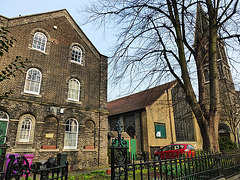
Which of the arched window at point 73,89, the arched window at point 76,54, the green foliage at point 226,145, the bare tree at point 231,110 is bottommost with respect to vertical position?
the green foliage at point 226,145

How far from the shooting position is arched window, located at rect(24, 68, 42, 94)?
38.8ft

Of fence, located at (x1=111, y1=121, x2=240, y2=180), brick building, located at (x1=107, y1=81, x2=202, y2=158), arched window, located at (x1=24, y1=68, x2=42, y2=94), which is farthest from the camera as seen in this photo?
brick building, located at (x1=107, y1=81, x2=202, y2=158)

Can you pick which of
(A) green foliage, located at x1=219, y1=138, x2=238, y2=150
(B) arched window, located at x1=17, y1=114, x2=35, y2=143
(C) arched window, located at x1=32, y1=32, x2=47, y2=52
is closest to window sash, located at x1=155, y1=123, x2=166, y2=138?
(A) green foliage, located at x1=219, y1=138, x2=238, y2=150

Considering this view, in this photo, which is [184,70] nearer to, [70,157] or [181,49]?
[181,49]

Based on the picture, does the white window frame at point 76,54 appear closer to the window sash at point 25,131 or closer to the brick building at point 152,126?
the window sash at point 25,131

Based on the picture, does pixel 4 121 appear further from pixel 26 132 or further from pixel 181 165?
pixel 181 165

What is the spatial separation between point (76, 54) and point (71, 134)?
6901 millimetres

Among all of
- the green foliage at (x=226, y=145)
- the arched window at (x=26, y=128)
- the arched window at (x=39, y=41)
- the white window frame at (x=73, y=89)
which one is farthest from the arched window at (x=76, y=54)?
the green foliage at (x=226, y=145)

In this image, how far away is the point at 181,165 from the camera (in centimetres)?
537

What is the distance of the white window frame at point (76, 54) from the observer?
14820 millimetres

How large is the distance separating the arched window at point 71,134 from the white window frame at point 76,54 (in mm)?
5211

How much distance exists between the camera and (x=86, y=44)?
16.0 meters

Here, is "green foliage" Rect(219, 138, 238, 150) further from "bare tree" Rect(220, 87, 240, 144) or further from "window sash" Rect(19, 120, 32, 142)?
"window sash" Rect(19, 120, 32, 142)

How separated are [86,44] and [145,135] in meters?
12.2
